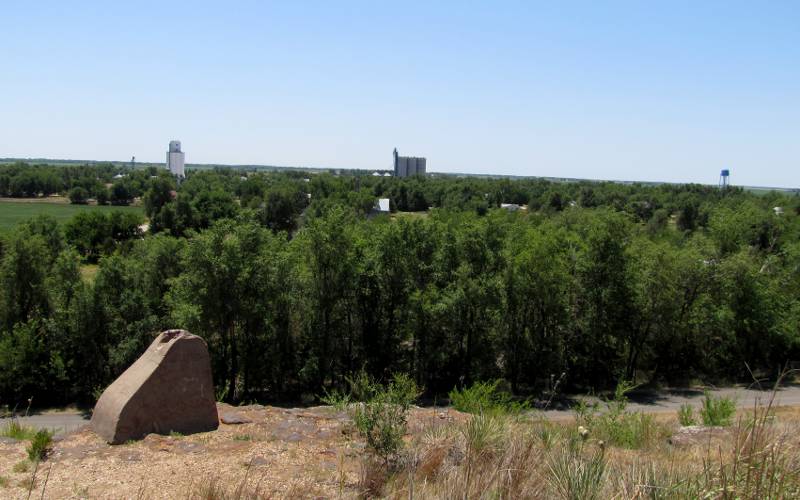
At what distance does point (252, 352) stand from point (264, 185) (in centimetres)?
8504

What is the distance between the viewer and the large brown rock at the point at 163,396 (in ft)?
35.5

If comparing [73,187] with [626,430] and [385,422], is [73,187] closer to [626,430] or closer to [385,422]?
[385,422]

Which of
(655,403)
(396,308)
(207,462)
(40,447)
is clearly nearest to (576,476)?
(207,462)

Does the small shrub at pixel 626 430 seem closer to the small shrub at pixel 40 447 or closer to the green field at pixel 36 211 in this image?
the small shrub at pixel 40 447

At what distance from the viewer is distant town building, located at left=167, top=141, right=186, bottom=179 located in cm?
19088

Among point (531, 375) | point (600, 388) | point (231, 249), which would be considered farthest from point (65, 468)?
point (600, 388)

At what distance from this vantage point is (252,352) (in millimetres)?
25719

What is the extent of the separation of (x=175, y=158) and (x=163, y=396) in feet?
647

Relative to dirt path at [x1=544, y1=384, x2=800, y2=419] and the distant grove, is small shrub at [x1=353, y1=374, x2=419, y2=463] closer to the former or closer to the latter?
dirt path at [x1=544, y1=384, x2=800, y2=419]

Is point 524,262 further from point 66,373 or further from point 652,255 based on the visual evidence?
point 66,373

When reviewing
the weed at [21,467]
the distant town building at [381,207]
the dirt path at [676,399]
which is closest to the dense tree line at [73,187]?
the distant town building at [381,207]

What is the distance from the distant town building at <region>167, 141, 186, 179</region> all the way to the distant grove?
17243 cm

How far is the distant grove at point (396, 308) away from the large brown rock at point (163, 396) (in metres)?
11.5

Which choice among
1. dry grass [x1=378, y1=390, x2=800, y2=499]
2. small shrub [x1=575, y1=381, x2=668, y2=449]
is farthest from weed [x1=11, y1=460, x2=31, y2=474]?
small shrub [x1=575, y1=381, x2=668, y2=449]
